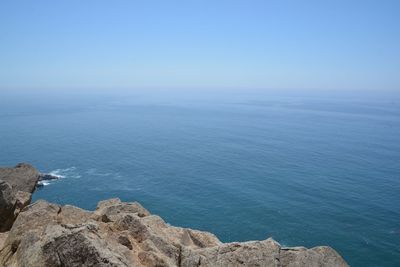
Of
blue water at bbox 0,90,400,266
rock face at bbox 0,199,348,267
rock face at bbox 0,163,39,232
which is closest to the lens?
rock face at bbox 0,199,348,267

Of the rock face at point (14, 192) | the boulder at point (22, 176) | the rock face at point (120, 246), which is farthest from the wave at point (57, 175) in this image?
the rock face at point (120, 246)

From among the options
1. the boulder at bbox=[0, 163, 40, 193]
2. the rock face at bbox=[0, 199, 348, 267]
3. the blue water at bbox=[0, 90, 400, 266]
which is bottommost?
the blue water at bbox=[0, 90, 400, 266]

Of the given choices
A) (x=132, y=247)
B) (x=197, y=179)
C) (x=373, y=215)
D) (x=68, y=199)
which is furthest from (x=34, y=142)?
(x=132, y=247)

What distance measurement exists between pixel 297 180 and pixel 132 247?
3578 inches

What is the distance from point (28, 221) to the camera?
73.8 ft

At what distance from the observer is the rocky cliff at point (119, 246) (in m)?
16.8

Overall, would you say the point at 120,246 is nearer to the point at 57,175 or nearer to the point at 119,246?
the point at 119,246

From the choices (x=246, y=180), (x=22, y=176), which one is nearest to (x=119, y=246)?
(x=22, y=176)

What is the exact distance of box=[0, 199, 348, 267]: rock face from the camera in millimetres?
16828

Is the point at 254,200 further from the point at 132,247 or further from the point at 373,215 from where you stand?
Answer: the point at 132,247

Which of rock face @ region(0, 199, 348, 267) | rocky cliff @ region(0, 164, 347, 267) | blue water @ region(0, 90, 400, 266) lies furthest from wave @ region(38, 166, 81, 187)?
rock face @ region(0, 199, 348, 267)

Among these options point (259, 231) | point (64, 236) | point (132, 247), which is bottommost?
point (259, 231)

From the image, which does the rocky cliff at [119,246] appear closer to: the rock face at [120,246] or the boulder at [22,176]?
the rock face at [120,246]

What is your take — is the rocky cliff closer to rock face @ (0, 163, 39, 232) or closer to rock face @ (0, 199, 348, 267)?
rock face @ (0, 199, 348, 267)
